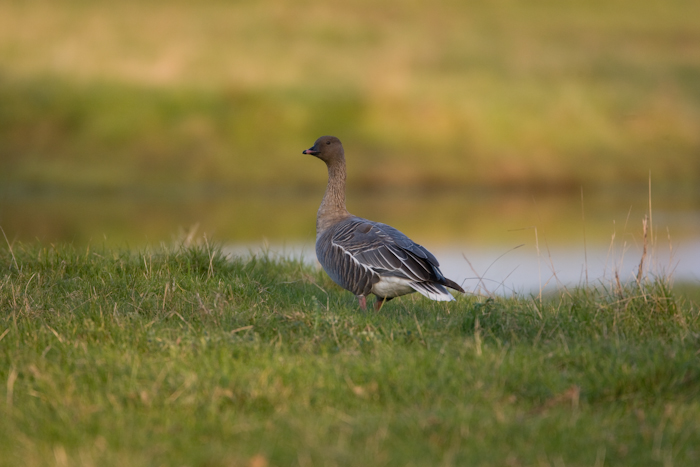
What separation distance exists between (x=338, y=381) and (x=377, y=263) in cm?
298

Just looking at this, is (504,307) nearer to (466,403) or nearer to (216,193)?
(466,403)

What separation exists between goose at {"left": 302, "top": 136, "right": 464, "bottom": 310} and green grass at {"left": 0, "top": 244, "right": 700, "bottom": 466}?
1.66ft

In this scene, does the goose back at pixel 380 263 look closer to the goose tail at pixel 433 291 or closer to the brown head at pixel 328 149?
the goose tail at pixel 433 291

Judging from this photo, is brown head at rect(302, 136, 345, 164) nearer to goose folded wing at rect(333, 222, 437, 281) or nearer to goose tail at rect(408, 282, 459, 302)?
goose folded wing at rect(333, 222, 437, 281)

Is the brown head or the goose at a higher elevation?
the brown head

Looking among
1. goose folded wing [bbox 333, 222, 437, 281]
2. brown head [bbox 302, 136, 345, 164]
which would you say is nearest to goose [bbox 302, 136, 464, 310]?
goose folded wing [bbox 333, 222, 437, 281]

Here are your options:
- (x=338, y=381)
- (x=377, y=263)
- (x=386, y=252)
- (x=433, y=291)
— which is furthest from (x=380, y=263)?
(x=338, y=381)

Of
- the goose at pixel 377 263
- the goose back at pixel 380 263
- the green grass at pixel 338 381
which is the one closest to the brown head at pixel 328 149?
the goose at pixel 377 263

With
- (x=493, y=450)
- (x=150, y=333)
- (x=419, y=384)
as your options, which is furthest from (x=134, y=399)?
(x=493, y=450)

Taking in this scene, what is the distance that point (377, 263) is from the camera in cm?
798

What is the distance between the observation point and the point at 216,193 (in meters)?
73.6

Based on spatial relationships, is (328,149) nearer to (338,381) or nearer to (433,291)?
(433,291)

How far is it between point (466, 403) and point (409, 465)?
1.00 m

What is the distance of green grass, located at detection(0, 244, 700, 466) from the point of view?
167 inches
